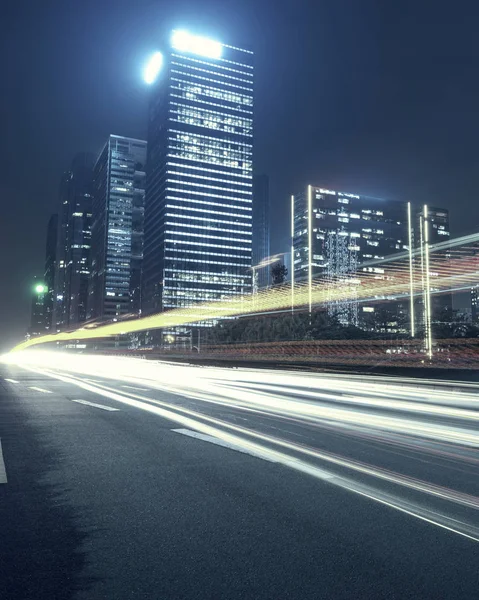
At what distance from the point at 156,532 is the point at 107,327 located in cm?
7700

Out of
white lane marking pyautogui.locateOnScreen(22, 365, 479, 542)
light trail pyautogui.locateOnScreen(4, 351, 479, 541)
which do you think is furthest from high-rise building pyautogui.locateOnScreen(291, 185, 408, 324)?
white lane marking pyautogui.locateOnScreen(22, 365, 479, 542)

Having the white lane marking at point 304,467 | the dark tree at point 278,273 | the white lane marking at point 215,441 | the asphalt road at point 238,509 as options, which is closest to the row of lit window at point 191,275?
the dark tree at point 278,273

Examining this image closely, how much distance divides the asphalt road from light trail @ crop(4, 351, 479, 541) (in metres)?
0.04

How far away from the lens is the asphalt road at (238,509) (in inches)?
140

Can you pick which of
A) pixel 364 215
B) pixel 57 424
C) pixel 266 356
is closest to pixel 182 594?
pixel 57 424

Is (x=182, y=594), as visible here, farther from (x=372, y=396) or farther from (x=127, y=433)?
(x=372, y=396)

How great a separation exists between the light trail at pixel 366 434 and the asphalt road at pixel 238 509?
0.13ft

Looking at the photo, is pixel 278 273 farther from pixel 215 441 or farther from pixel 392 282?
pixel 215 441

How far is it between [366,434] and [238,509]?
18.5 feet

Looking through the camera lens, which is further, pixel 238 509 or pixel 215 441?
pixel 215 441

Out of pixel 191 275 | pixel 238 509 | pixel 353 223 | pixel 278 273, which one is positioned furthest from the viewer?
pixel 191 275

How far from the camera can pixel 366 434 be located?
10.2 metres

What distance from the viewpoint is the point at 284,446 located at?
8719 mm

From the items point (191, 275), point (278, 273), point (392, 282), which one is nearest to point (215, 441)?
point (392, 282)
